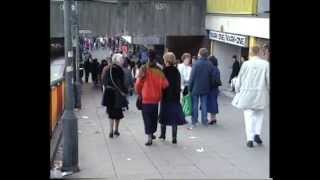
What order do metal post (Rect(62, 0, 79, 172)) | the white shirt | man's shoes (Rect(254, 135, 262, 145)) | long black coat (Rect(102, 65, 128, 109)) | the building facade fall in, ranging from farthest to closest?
the building facade
the white shirt
long black coat (Rect(102, 65, 128, 109))
man's shoes (Rect(254, 135, 262, 145))
metal post (Rect(62, 0, 79, 172))

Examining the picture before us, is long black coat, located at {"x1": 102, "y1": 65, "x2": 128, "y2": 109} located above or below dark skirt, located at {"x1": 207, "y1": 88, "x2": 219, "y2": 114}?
above

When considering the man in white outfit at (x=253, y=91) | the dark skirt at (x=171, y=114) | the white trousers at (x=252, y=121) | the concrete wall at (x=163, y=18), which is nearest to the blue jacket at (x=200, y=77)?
the dark skirt at (x=171, y=114)

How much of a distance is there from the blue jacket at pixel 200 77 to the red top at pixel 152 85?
2.42 meters

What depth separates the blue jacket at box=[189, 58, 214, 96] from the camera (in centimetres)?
1348

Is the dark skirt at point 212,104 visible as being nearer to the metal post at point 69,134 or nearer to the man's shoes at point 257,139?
the man's shoes at point 257,139

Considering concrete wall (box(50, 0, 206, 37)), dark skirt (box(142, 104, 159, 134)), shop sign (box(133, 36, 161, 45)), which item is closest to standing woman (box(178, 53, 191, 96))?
dark skirt (box(142, 104, 159, 134))

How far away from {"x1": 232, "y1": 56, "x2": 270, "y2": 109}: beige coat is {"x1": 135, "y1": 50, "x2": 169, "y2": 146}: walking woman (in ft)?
4.47

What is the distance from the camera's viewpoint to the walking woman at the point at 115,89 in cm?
1200

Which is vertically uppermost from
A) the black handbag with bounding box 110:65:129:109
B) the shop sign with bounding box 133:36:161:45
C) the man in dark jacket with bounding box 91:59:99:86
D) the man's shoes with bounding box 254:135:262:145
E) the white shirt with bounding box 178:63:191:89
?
the shop sign with bounding box 133:36:161:45

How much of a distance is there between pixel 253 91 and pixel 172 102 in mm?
1532

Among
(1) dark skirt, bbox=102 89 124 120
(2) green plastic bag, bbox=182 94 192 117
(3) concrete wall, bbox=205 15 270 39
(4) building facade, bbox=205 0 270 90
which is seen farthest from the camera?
(4) building facade, bbox=205 0 270 90

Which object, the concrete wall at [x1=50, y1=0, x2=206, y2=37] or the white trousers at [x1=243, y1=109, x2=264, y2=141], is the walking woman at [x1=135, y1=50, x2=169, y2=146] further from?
the concrete wall at [x1=50, y1=0, x2=206, y2=37]
